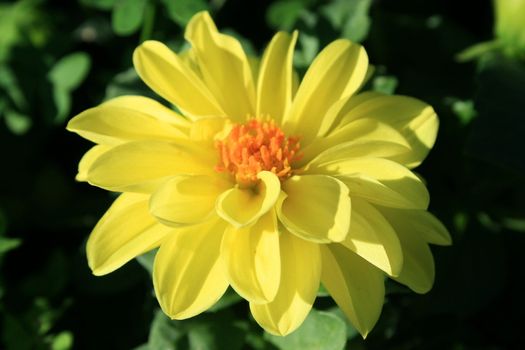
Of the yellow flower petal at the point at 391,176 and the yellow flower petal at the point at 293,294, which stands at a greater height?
the yellow flower petal at the point at 391,176

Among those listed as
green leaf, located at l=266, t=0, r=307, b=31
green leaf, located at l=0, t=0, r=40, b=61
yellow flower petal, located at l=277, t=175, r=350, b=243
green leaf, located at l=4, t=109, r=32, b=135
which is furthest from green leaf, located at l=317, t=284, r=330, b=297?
green leaf, located at l=0, t=0, r=40, b=61

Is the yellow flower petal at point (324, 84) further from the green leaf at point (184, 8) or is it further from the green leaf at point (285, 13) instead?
the green leaf at point (285, 13)

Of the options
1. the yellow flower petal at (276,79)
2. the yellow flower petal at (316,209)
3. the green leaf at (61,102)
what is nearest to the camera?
the yellow flower petal at (316,209)

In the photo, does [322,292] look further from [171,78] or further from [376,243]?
[171,78]

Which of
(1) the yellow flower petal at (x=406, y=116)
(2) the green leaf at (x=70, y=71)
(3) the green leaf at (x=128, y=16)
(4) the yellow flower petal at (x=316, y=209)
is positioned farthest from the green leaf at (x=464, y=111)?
(2) the green leaf at (x=70, y=71)

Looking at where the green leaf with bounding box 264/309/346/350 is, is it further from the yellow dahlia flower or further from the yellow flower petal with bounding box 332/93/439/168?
the yellow flower petal with bounding box 332/93/439/168
